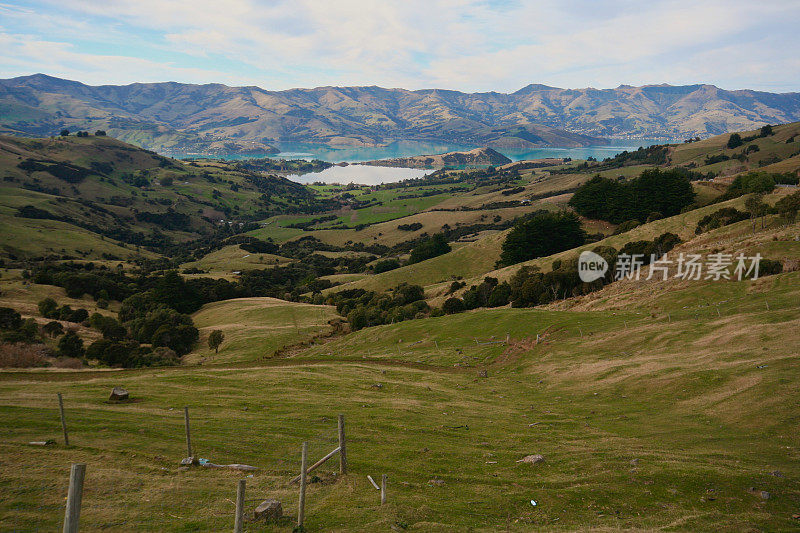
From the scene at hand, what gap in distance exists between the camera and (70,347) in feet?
177

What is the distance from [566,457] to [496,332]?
3006 centimetres

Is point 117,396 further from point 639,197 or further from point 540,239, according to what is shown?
point 639,197

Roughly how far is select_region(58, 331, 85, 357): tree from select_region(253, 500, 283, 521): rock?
5359 centimetres

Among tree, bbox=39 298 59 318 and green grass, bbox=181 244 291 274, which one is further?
green grass, bbox=181 244 291 274

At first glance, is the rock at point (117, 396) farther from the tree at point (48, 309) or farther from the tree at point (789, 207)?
the tree at point (789, 207)

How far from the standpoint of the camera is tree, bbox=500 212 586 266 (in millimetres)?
101375

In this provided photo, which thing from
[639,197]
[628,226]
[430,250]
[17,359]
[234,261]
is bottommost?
[234,261]

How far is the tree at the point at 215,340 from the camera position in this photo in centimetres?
6438

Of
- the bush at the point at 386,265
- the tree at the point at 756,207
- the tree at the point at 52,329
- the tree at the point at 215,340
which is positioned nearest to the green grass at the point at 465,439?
the tree at the point at 215,340

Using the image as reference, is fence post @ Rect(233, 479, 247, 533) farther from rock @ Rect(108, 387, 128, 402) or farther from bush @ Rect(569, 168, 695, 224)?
bush @ Rect(569, 168, 695, 224)

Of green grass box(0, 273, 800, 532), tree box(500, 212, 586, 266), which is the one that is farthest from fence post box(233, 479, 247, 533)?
tree box(500, 212, 586, 266)

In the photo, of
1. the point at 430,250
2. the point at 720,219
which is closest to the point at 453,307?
the point at 720,219

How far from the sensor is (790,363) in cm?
2402

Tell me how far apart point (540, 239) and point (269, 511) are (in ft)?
316
